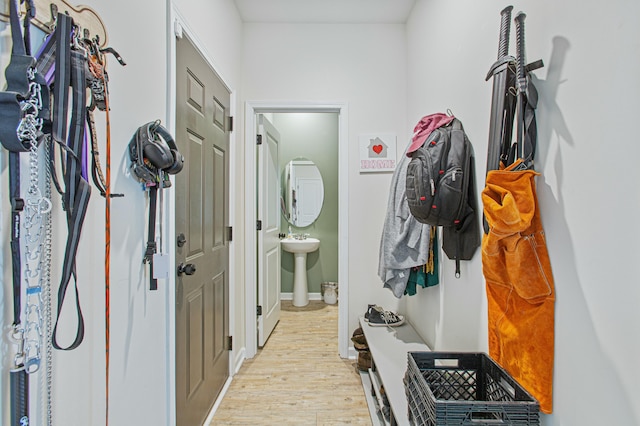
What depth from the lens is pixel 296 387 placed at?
7.00ft

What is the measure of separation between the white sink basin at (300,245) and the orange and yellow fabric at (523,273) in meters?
2.83

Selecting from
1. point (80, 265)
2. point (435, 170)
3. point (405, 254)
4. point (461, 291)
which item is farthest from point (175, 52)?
→ point (461, 291)

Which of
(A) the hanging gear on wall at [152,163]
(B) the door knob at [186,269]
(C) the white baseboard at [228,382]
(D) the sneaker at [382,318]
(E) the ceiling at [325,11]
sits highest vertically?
(E) the ceiling at [325,11]

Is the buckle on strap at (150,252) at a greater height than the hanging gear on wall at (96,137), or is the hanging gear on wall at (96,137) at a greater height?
the hanging gear on wall at (96,137)

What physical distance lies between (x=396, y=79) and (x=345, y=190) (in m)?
1.08

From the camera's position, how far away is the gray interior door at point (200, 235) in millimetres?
1475

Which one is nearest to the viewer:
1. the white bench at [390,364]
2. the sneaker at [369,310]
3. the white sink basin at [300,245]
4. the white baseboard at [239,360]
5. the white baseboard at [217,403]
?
the white bench at [390,364]

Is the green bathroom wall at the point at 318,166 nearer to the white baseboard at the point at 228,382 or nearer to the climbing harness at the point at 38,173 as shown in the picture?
the white baseboard at the point at 228,382

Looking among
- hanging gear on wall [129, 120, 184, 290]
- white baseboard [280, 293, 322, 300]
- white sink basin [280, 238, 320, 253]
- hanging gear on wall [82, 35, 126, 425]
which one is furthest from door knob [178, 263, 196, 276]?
white baseboard [280, 293, 322, 300]

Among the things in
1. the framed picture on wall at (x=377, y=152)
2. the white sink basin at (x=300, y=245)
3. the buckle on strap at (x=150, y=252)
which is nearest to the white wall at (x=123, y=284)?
the buckle on strap at (x=150, y=252)

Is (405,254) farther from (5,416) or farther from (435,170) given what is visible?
(5,416)

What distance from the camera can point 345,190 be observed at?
2582mm

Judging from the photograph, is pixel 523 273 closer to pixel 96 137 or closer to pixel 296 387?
pixel 96 137

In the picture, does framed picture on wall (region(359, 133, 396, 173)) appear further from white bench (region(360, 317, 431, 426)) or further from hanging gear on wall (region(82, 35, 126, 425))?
hanging gear on wall (region(82, 35, 126, 425))
